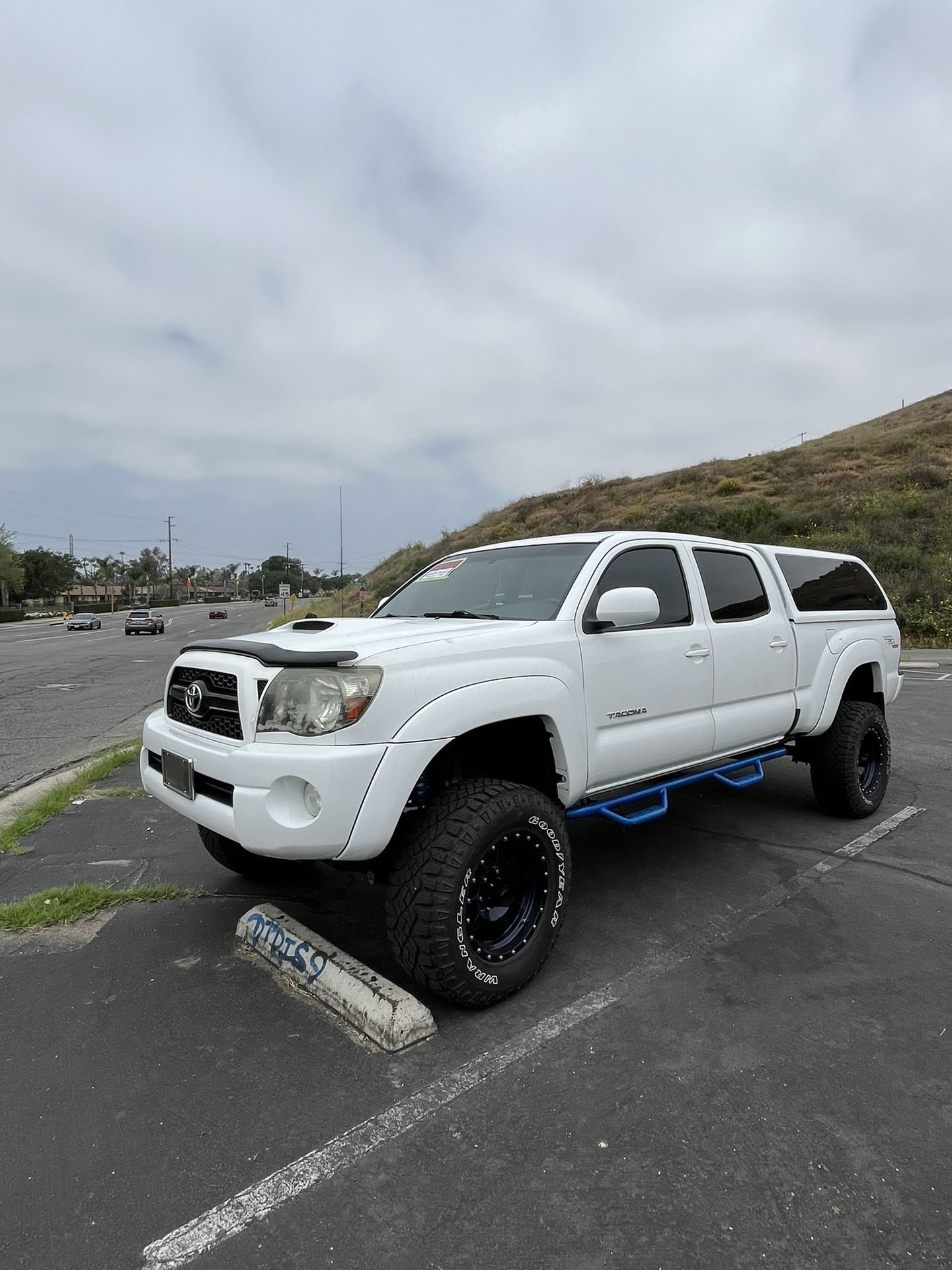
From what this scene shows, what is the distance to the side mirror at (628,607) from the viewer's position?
325 centimetres

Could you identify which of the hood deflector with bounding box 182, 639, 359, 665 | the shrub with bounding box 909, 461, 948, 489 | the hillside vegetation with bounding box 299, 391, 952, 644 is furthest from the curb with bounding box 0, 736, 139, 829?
the shrub with bounding box 909, 461, 948, 489

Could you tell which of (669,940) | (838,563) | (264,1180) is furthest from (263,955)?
(838,563)

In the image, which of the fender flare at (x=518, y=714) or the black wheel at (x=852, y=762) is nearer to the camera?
the fender flare at (x=518, y=714)

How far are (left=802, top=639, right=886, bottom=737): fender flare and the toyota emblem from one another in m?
3.66

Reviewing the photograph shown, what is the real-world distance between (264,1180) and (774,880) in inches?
119

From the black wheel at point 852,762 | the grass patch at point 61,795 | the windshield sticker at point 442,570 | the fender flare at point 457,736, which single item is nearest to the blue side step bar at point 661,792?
the fender flare at point 457,736

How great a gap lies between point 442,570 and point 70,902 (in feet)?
8.46

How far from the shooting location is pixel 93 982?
10.1 feet

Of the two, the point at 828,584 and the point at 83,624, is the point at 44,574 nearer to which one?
the point at 83,624

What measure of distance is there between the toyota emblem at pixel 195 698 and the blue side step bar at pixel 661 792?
164 centimetres

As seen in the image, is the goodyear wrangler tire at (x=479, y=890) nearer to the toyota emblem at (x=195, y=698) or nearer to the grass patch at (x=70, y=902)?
the toyota emblem at (x=195, y=698)

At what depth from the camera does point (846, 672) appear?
5125 millimetres

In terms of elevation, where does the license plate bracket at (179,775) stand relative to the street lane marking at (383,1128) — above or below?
above

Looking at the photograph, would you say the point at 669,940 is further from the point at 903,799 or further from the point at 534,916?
the point at 903,799
